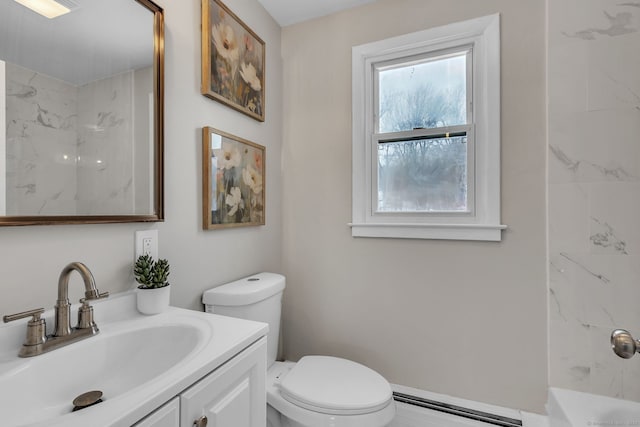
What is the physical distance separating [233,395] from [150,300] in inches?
16.1

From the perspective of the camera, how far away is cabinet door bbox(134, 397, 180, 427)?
1.77ft

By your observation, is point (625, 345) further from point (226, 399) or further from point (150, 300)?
point (150, 300)

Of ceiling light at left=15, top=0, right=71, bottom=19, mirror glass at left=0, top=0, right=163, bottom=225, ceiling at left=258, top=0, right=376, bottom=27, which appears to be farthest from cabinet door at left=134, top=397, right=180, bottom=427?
ceiling at left=258, top=0, right=376, bottom=27

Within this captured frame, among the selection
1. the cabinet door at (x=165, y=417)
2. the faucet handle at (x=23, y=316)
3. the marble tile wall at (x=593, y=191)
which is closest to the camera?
the cabinet door at (x=165, y=417)

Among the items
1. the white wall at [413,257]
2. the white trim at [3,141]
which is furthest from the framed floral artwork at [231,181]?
the white trim at [3,141]

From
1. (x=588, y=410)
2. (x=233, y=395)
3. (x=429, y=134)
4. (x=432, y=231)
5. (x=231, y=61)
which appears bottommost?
(x=588, y=410)

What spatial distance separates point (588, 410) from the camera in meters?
1.18

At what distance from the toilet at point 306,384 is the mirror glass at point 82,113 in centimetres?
46

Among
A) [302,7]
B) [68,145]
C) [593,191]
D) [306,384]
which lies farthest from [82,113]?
[593,191]

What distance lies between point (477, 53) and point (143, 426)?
5.97ft

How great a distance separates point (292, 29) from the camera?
1.85m

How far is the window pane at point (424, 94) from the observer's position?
155cm

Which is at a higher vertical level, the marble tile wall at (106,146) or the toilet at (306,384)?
the marble tile wall at (106,146)

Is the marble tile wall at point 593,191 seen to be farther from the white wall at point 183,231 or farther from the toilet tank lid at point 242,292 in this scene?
the white wall at point 183,231
